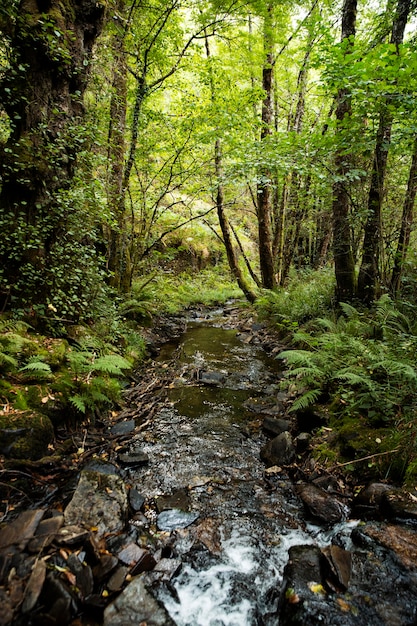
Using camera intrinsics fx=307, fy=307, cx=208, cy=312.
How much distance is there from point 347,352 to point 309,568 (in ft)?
11.5

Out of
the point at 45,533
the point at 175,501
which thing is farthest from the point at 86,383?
the point at 45,533

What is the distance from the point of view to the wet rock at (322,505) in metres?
3.19

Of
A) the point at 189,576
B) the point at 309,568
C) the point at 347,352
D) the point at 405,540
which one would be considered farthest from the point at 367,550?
the point at 347,352

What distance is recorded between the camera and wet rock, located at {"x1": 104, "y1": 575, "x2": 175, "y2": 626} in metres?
2.16

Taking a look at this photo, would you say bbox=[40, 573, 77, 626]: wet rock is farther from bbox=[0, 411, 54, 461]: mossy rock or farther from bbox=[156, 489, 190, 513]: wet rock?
bbox=[0, 411, 54, 461]: mossy rock

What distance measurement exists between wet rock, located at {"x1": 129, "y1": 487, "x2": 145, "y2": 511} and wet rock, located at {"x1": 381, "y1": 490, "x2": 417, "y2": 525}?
251 centimetres

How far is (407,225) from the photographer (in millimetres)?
6492

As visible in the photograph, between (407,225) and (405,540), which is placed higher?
(407,225)

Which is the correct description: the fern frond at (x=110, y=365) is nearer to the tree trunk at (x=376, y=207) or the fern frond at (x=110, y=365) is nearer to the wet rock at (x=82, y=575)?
the wet rock at (x=82, y=575)

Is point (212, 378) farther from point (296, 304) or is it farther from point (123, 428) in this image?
point (296, 304)

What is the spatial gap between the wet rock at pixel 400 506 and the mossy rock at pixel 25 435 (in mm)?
3749

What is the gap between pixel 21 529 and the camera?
253 cm

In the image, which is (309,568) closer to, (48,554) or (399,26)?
(48,554)

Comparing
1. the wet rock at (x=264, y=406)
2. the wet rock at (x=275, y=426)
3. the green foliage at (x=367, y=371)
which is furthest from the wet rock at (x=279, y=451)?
the wet rock at (x=264, y=406)
